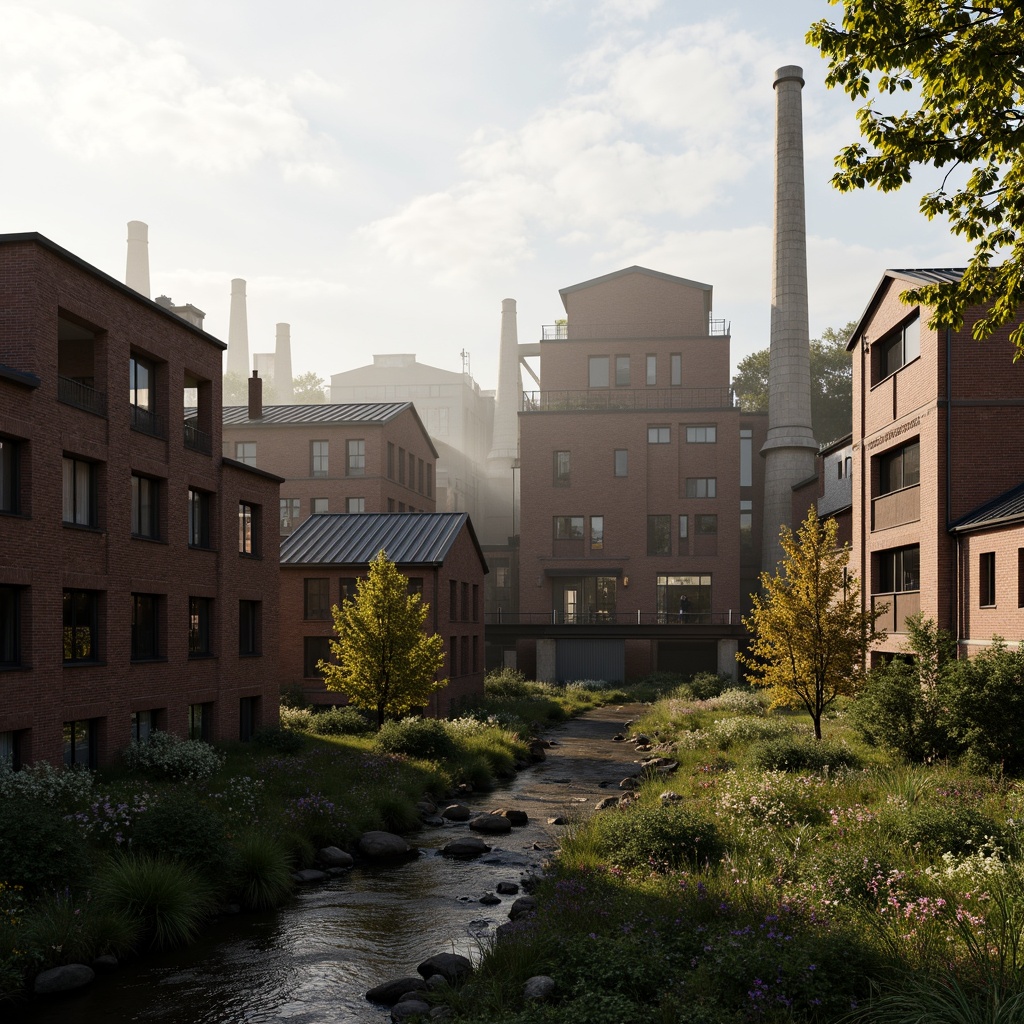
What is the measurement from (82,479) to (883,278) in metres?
23.7

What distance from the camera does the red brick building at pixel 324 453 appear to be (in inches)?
2192

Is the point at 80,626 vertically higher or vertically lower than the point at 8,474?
lower

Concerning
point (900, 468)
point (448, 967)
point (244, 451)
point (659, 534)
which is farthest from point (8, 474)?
point (659, 534)

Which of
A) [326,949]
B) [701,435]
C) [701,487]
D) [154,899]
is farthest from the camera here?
[701,435]

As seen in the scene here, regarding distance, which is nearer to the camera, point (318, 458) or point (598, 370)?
point (318, 458)

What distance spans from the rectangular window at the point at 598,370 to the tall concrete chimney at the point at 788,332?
35.0 feet

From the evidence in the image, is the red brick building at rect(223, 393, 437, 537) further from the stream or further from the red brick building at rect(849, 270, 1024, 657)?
the stream

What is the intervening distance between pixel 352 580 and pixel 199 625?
34.4ft

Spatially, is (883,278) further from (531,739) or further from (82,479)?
(82,479)

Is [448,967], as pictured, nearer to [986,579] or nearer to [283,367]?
[986,579]

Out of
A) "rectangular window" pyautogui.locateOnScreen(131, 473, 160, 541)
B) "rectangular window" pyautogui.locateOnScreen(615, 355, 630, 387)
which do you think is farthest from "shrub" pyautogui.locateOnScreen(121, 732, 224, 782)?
"rectangular window" pyautogui.locateOnScreen(615, 355, 630, 387)

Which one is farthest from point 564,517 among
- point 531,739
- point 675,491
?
point 531,739

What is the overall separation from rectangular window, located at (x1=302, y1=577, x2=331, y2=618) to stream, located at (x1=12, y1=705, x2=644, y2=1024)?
58.0ft

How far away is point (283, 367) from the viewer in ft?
308
